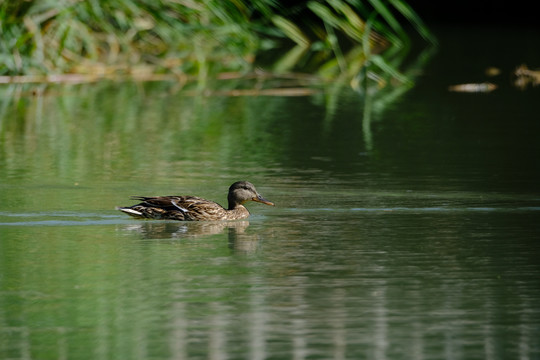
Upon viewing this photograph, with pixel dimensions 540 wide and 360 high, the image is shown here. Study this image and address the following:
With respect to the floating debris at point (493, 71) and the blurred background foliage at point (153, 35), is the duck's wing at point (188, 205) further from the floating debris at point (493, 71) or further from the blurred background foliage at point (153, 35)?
the floating debris at point (493, 71)

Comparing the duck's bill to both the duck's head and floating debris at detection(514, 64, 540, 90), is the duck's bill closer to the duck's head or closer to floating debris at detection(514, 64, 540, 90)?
the duck's head

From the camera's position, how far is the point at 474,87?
16172 millimetres

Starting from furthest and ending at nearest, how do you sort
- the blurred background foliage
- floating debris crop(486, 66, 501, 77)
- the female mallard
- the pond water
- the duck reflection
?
1. floating debris crop(486, 66, 501, 77)
2. the blurred background foliage
3. the female mallard
4. the duck reflection
5. the pond water

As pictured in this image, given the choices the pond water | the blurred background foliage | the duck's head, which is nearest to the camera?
the pond water

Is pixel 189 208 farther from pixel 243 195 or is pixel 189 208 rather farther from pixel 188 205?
pixel 243 195

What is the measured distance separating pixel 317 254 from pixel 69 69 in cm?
972

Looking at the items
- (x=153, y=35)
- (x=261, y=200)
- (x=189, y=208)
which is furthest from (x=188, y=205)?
(x=153, y=35)

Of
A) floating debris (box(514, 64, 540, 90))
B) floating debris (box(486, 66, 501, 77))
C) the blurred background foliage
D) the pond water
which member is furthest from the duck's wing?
floating debris (box(486, 66, 501, 77))

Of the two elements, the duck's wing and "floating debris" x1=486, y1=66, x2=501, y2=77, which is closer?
the duck's wing

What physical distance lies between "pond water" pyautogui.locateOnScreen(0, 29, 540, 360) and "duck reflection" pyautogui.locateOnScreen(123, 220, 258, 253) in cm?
2

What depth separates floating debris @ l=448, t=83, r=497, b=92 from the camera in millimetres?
16000

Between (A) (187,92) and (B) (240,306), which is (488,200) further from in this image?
(A) (187,92)

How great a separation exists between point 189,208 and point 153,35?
1138cm

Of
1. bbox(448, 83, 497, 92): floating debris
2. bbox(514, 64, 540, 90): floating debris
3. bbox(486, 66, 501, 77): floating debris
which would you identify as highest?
bbox(486, 66, 501, 77): floating debris
